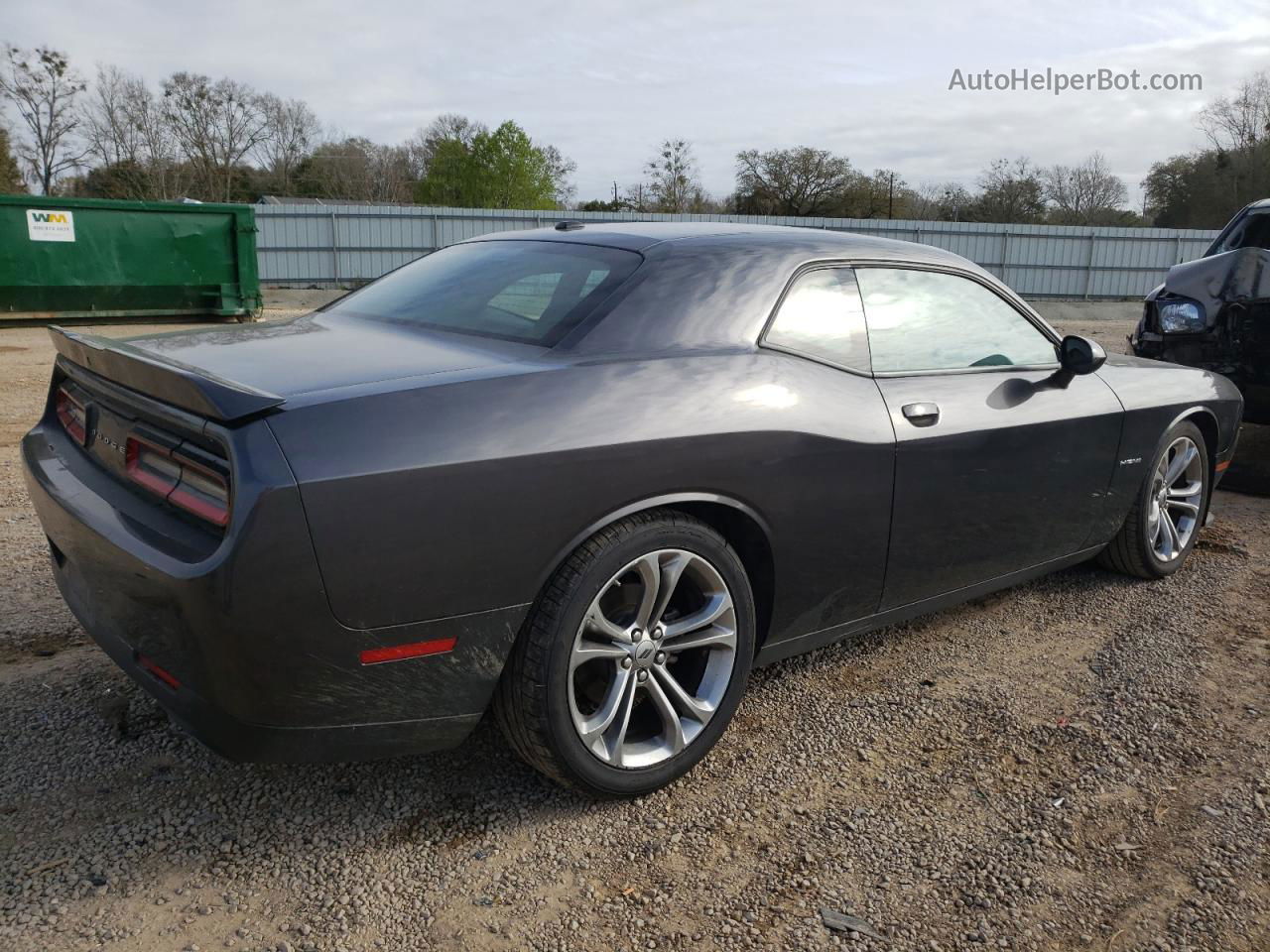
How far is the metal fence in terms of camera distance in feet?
77.2

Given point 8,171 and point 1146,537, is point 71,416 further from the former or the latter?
point 8,171

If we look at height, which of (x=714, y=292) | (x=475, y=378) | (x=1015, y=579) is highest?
(x=714, y=292)

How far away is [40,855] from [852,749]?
6.82 feet

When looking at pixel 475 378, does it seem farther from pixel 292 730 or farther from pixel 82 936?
pixel 82 936

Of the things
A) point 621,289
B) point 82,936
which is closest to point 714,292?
point 621,289

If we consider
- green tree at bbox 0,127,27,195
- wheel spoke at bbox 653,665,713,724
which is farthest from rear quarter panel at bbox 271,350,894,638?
green tree at bbox 0,127,27,195

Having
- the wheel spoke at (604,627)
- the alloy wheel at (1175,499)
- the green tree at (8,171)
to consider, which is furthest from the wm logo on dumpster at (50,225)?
the green tree at (8,171)

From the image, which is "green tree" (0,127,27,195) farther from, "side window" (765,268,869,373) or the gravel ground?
"side window" (765,268,869,373)

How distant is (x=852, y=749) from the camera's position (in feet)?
9.24

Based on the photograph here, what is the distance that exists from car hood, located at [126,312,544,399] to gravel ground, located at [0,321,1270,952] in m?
1.09

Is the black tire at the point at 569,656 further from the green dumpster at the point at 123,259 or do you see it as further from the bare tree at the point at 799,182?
the bare tree at the point at 799,182

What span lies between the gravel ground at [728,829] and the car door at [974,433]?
0.47 metres

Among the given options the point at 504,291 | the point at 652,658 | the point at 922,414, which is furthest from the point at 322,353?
the point at 922,414

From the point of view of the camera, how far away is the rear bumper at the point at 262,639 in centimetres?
188
